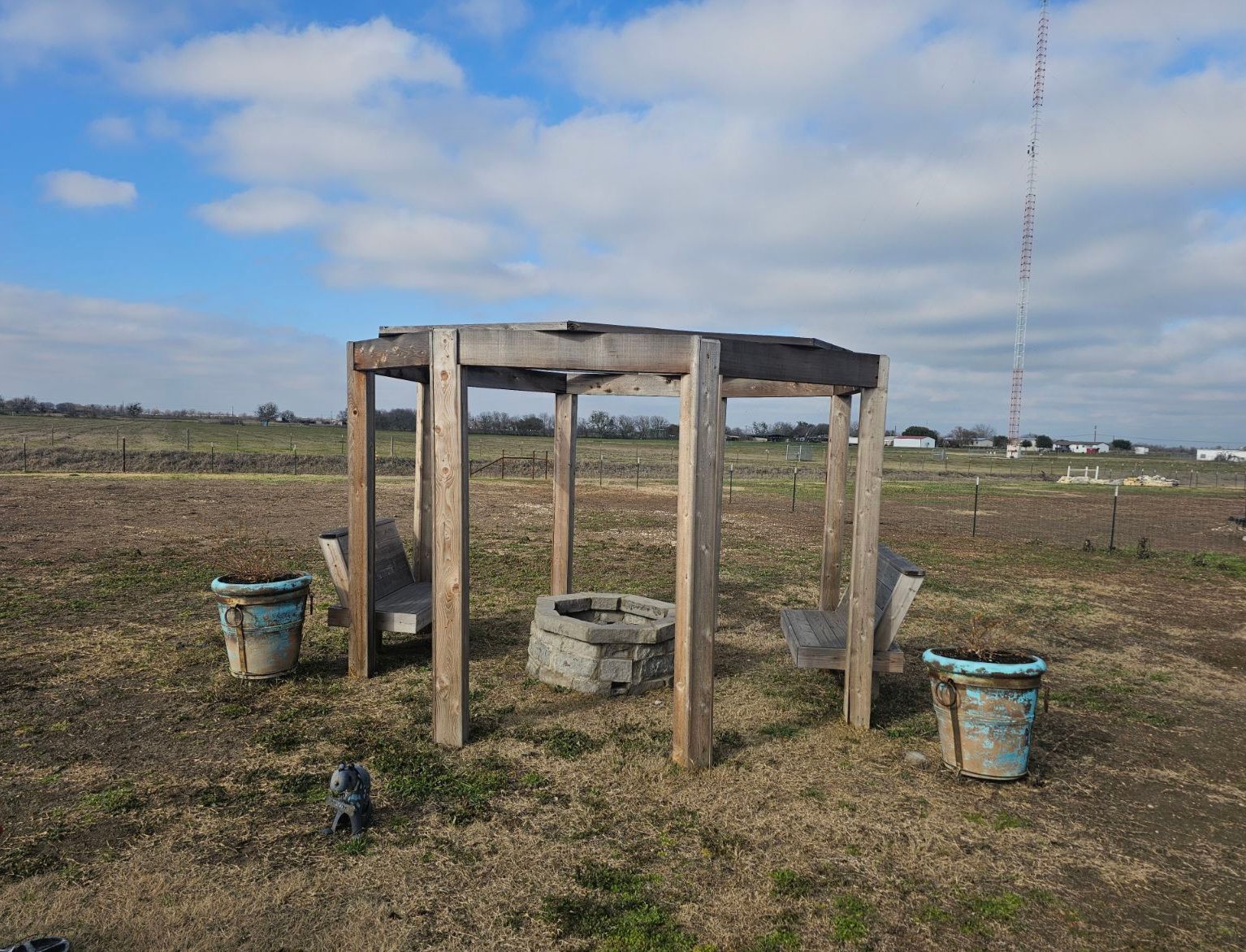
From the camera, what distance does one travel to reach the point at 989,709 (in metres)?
4.49

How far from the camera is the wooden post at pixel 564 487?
7742 millimetres

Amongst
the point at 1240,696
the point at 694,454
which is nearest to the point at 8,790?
the point at 694,454

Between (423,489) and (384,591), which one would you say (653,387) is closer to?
(423,489)

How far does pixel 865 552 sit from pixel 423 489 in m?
4.18

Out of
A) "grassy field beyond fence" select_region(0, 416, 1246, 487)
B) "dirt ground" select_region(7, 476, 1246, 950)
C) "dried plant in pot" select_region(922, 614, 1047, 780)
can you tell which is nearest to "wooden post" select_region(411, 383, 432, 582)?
"dirt ground" select_region(7, 476, 1246, 950)

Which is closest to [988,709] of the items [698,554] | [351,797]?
[698,554]

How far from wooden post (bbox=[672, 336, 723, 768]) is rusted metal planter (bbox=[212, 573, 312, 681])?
3.19 meters

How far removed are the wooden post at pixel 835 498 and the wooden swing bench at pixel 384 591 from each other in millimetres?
3552

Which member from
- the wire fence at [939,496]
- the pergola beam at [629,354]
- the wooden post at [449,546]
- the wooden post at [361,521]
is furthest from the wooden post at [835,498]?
the wire fence at [939,496]

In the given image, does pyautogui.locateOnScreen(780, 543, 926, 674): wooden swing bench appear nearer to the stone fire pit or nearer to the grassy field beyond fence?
the stone fire pit

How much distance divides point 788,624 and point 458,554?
2.90 meters

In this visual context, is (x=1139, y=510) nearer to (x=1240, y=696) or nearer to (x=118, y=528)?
(x=1240, y=696)

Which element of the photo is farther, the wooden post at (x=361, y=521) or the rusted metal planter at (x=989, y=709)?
the wooden post at (x=361, y=521)

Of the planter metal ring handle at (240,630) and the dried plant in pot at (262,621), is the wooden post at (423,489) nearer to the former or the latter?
the dried plant in pot at (262,621)
